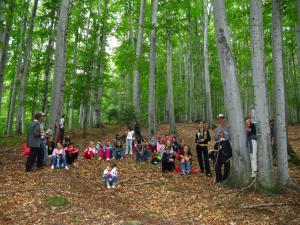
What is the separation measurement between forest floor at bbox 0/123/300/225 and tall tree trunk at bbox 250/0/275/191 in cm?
47

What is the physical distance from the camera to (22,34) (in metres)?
15.4

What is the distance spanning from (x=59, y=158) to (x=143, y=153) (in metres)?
3.11

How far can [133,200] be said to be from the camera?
6.67 meters

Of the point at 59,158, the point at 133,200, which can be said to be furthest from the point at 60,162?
the point at 133,200

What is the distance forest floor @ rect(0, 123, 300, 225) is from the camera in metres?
5.32

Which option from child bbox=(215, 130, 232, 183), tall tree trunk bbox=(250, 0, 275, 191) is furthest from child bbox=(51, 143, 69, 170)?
tall tree trunk bbox=(250, 0, 275, 191)

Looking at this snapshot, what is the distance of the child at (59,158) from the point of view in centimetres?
868

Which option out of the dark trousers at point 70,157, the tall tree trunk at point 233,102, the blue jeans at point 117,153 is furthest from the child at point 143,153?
the tall tree trunk at point 233,102

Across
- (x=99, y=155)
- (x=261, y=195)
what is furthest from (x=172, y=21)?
(x=261, y=195)

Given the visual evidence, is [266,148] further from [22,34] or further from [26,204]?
[22,34]

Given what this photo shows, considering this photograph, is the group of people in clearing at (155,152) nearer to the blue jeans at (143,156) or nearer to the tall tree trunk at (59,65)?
the blue jeans at (143,156)

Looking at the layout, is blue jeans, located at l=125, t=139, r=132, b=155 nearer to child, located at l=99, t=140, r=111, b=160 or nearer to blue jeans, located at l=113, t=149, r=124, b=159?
blue jeans, located at l=113, t=149, r=124, b=159

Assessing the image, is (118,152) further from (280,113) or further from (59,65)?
(280,113)

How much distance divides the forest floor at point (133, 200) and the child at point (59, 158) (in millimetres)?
351
